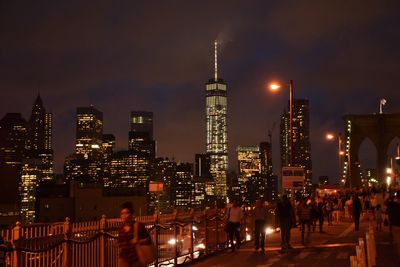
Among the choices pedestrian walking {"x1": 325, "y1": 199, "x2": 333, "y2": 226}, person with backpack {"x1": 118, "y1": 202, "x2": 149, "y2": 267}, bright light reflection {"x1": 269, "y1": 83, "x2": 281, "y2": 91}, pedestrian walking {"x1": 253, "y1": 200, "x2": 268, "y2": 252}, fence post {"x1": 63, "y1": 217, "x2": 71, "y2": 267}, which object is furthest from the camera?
pedestrian walking {"x1": 325, "y1": 199, "x2": 333, "y2": 226}

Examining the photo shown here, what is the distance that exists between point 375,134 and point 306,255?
9872 cm

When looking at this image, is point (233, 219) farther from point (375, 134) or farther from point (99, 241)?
point (375, 134)

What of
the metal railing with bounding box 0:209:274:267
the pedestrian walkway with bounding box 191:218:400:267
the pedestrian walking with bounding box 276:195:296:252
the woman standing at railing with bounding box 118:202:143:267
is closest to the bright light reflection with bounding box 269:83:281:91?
the pedestrian walkway with bounding box 191:218:400:267

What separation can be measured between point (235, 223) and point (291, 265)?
4596 mm

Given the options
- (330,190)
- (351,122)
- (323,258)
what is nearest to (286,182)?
(323,258)

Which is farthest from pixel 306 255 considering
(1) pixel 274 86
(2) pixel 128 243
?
(1) pixel 274 86

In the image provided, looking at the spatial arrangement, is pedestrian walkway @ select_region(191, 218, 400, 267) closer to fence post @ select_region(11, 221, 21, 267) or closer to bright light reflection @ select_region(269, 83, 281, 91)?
bright light reflection @ select_region(269, 83, 281, 91)

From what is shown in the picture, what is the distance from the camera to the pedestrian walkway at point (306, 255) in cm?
1911

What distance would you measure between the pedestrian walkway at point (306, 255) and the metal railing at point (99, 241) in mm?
729

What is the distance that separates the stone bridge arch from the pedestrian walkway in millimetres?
86759

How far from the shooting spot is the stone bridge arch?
114 m

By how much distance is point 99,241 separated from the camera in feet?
51.0

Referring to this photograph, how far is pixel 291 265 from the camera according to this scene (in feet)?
61.3

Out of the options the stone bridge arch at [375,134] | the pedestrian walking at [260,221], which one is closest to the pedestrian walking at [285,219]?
the pedestrian walking at [260,221]
